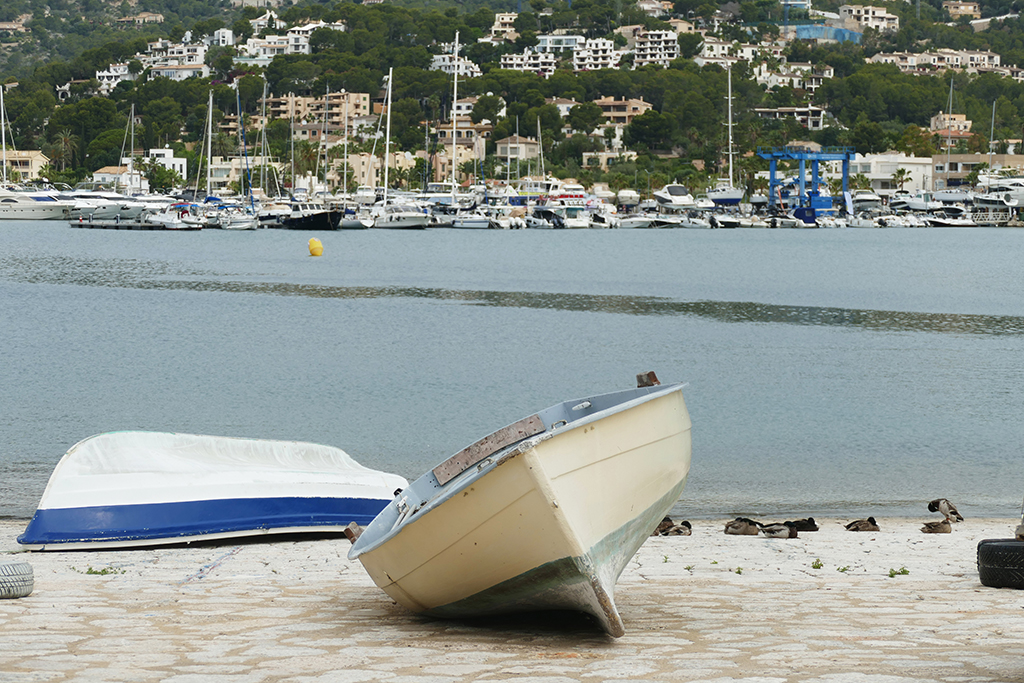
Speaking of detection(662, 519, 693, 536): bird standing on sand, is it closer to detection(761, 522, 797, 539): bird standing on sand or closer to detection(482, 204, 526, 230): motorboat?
detection(761, 522, 797, 539): bird standing on sand

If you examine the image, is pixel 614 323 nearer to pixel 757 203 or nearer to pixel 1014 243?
pixel 1014 243

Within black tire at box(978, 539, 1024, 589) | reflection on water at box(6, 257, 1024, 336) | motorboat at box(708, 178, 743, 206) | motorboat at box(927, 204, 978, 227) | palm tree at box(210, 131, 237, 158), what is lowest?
motorboat at box(927, 204, 978, 227)

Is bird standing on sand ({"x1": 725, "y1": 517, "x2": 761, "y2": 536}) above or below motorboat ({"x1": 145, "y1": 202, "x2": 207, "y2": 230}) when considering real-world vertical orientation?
above

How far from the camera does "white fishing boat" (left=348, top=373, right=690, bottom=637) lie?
6.64m

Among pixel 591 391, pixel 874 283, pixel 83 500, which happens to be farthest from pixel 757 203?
pixel 83 500

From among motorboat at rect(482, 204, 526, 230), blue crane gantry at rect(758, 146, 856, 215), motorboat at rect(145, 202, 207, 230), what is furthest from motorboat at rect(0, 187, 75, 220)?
blue crane gantry at rect(758, 146, 856, 215)

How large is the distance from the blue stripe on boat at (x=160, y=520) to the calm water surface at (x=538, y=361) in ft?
10.1

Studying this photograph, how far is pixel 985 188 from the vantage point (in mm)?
149750

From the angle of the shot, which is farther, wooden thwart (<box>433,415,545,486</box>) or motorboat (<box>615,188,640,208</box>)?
motorboat (<box>615,188,640,208</box>)

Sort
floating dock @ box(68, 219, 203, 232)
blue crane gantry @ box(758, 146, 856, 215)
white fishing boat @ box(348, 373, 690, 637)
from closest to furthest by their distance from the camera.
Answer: white fishing boat @ box(348, 373, 690, 637) < floating dock @ box(68, 219, 203, 232) < blue crane gantry @ box(758, 146, 856, 215)

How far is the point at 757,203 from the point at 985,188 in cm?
3400

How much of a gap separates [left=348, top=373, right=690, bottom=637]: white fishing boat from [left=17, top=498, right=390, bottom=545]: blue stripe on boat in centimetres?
352

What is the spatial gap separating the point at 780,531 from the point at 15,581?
6.74 metres

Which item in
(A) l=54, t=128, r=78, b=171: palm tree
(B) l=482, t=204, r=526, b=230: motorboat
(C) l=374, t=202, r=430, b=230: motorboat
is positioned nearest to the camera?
(C) l=374, t=202, r=430, b=230: motorboat
